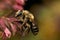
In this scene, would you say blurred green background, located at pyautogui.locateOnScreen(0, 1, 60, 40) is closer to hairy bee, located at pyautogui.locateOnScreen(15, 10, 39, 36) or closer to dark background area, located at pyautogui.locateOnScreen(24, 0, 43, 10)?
dark background area, located at pyautogui.locateOnScreen(24, 0, 43, 10)

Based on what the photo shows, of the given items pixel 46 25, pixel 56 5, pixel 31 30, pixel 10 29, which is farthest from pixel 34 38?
pixel 56 5

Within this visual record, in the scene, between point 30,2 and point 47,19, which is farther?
point 30,2

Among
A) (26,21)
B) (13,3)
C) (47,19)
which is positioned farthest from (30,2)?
(26,21)

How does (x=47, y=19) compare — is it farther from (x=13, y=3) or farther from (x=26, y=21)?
(x=26, y=21)

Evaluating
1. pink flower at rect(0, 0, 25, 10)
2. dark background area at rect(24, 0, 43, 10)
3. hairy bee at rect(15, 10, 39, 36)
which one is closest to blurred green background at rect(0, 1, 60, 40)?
dark background area at rect(24, 0, 43, 10)

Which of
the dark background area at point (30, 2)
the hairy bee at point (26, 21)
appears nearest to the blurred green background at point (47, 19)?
the dark background area at point (30, 2)

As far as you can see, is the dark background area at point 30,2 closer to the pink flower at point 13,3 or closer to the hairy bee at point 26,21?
the pink flower at point 13,3

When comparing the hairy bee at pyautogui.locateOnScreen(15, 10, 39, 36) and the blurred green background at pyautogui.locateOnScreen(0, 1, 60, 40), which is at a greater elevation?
the blurred green background at pyautogui.locateOnScreen(0, 1, 60, 40)

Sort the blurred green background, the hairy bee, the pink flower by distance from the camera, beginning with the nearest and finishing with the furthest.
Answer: the hairy bee
the pink flower
the blurred green background

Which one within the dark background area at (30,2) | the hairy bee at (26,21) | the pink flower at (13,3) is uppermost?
the dark background area at (30,2)

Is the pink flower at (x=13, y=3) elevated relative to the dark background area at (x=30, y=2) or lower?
lower

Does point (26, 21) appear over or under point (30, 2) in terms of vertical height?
under
